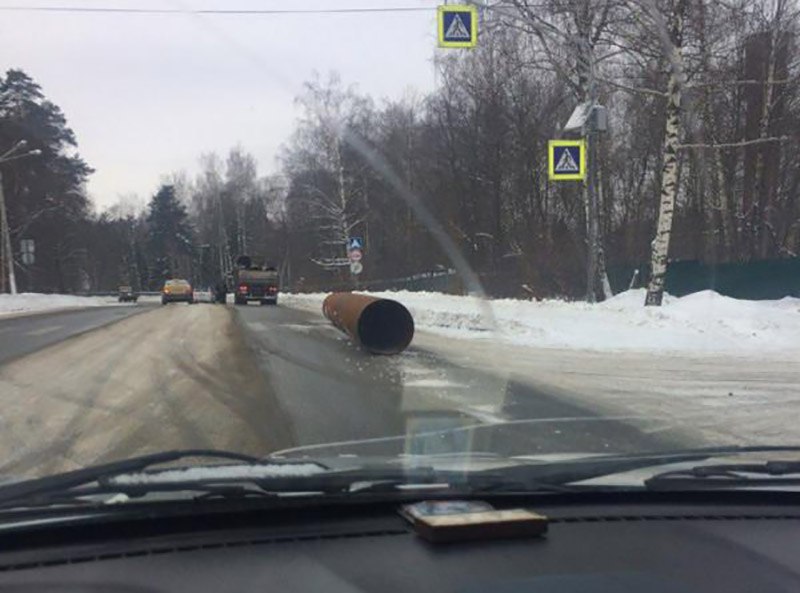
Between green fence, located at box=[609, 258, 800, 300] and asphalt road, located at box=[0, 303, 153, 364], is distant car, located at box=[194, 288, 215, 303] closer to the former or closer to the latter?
asphalt road, located at box=[0, 303, 153, 364]

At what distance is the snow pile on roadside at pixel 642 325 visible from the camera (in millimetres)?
15867

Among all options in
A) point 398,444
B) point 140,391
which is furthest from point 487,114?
point 398,444

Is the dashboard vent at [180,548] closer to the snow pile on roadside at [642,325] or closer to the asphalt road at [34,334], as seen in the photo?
the asphalt road at [34,334]

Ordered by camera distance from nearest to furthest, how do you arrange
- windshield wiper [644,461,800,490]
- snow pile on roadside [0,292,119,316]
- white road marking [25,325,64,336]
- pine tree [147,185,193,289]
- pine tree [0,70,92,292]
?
windshield wiper [644,461,800,490]
white road marking [25,325,64,336]
snow pile on roadside [0,292,119,316]
pine tree [0,70,92,292]
pine tree [147,185,193,289]

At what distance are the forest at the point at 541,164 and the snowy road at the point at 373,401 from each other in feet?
27.5

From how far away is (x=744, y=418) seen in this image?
8281 millimetres

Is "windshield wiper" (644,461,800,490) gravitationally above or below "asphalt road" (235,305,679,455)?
above

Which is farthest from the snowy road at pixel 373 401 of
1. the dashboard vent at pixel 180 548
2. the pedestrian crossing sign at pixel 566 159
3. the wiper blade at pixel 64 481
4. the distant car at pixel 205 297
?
the distant car at pixel 205 297

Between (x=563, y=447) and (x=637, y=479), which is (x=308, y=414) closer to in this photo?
(x=563, y=447)

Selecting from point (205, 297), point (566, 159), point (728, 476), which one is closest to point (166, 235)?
point (205, 297)

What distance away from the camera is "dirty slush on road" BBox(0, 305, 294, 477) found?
22.8 ft

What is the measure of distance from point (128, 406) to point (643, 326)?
1214 centimetres

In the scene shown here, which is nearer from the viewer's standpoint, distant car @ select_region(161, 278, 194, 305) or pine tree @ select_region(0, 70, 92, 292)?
distant car @ select_region(161, 278, 194, 305)

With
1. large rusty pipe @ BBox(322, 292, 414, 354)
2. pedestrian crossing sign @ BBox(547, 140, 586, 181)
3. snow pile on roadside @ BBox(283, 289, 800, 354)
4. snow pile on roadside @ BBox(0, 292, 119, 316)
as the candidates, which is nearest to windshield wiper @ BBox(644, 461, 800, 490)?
large rusty pipe @ BBox(322, 292, 414, 354)
